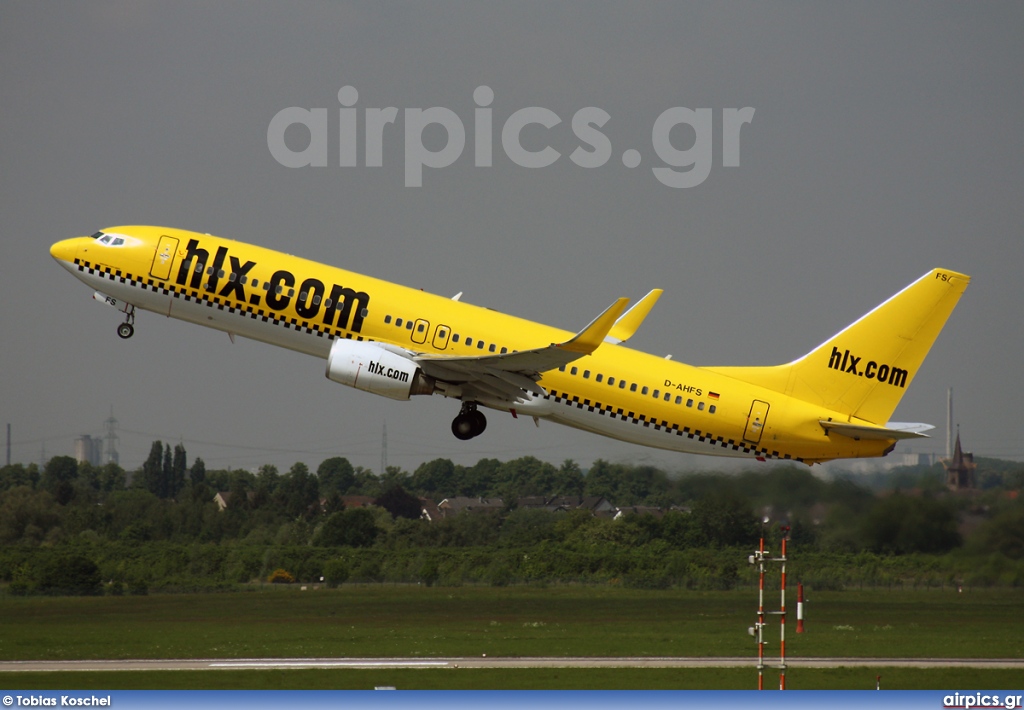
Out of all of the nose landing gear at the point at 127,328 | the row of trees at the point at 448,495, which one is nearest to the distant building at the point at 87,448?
the row of trees at the point at 448,495

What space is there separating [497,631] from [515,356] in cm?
1339

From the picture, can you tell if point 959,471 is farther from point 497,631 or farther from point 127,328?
point 127,328

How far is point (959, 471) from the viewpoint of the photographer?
4891cm

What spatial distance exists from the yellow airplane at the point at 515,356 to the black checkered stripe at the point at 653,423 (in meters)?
0.04

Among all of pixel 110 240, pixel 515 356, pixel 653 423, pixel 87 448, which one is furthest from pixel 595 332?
pixel 87 448

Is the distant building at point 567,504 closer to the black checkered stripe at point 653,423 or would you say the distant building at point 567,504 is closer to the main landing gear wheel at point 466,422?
the black checkered stripe at point 653,423

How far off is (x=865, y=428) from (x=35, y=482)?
60046 millimetres

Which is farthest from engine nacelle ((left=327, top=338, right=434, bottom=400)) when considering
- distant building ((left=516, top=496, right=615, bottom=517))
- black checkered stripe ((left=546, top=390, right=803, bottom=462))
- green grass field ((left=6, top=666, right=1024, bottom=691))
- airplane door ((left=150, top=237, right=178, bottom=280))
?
distant building ((left=516, top=496, right=615, bottom=517))

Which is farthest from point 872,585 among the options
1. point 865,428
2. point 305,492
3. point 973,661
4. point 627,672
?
point 305,492

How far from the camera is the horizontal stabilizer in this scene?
41.3 meters

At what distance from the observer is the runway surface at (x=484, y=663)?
40.9m

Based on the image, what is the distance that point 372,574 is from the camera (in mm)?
Answer: 61281

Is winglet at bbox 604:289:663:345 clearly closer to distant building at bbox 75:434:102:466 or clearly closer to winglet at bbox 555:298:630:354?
winglet at bbox 555:298:630:354

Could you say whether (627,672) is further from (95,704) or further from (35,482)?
(35,482)
